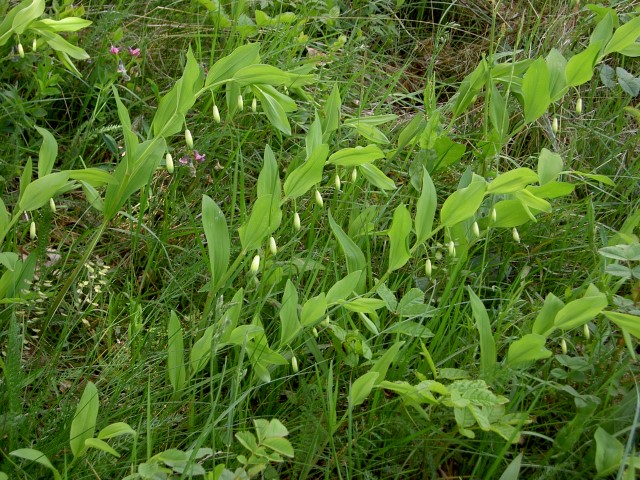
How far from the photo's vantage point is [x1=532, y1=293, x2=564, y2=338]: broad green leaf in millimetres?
1756

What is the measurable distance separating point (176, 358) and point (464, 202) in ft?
2.36

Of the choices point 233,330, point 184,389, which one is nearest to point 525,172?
point 233,330

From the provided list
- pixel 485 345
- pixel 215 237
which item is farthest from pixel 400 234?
pixel 215 237

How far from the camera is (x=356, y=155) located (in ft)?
6.33

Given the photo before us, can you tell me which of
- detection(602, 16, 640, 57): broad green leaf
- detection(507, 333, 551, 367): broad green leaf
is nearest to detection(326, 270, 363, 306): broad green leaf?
detection(507, 333, 551, 367): broad green leaf

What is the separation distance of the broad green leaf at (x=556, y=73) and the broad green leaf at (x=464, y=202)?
0.50 meters

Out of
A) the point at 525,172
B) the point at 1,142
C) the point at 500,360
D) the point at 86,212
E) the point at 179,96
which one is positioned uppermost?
the point at 179,96

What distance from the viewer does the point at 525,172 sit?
1.85 meters

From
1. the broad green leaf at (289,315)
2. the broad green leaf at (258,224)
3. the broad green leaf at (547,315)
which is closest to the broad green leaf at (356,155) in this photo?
the broad green leaf at (258,224)

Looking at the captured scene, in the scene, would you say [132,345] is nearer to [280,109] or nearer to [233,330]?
[233,330]

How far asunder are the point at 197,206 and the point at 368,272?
57 centimetres

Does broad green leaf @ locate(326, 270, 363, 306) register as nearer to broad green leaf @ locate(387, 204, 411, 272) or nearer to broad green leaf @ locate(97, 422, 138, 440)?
broad green leaf @ locate(387, 204, 411, 272)

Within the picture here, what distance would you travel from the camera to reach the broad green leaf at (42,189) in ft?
5.39

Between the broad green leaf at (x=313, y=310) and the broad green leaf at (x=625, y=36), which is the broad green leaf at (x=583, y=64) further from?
the broad green leaf at (x=313, y=310)
